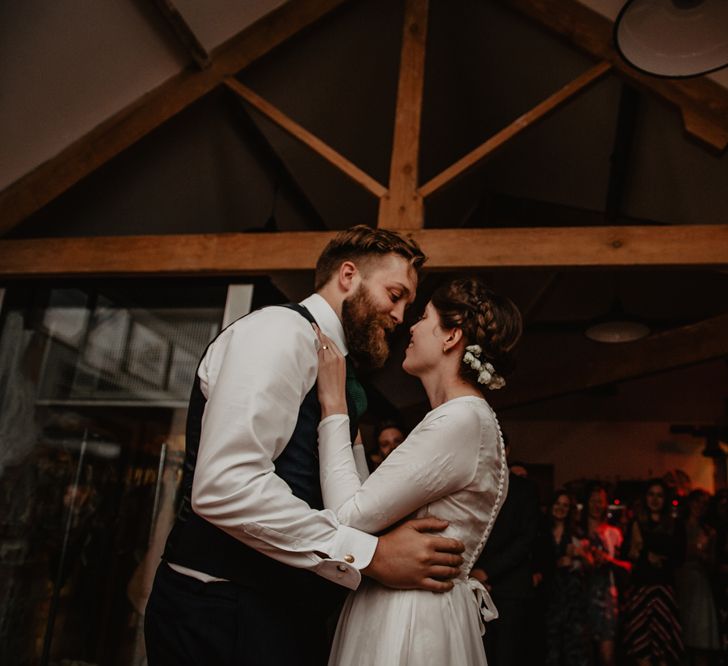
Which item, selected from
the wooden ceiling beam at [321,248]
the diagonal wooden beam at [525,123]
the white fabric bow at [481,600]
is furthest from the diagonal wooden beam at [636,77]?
the white fabric bow at [481,600]

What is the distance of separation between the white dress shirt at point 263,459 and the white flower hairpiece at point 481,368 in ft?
1.55

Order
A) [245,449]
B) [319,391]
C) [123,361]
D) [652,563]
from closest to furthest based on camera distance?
[245,449]
[319,391]
[123,361]
[652,563]

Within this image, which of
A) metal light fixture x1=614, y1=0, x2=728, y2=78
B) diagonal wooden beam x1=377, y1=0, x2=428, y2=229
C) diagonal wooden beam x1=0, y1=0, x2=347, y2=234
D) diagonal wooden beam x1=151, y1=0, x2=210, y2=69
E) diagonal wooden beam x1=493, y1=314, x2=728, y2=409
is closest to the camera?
metal light fixture x1=614, y1=0, x2=728, y2=78

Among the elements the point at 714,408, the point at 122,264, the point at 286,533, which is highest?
the point at 714,408

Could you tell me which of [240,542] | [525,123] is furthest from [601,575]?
[240,542]

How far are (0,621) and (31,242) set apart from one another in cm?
196

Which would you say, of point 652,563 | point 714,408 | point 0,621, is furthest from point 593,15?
point 714,408

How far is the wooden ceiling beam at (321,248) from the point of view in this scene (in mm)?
2971

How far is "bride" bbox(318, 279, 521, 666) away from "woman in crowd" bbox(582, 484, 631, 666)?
3.76 m

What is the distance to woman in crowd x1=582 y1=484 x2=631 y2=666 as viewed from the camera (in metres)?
4.87

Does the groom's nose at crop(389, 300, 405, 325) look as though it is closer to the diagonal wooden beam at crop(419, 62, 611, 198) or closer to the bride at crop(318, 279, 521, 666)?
the bride at crop(318, 279, 521, 666)

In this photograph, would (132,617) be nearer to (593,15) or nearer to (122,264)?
(122,264)

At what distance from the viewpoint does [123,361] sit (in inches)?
144

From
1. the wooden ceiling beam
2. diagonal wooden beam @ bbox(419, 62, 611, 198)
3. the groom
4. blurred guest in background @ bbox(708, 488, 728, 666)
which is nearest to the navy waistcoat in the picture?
the groom
